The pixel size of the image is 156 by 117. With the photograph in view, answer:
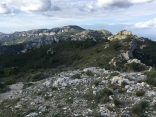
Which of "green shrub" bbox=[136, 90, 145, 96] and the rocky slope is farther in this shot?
"green shrub" bbox=[136, 90, 145, 96]

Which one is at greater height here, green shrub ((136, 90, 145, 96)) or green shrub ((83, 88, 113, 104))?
green shrub ((136, 90, 145, 96))

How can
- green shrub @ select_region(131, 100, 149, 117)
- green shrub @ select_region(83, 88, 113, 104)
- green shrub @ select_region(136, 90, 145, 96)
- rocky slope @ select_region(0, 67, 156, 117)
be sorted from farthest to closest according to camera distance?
green shrub @ select_region(83, 88, 113, 104) → green shrub @ select_region(136, 90, 145, 96) → rocky slope @ select_region(0, 67, 156, 117) → green shrub @ select_region(131, 100, 149, 117)

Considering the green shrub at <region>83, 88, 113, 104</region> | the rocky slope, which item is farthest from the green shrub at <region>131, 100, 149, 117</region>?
the green shrub at <region>83, 88, 113, 104</region>

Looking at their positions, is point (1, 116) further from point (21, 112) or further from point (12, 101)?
point (12, 101)

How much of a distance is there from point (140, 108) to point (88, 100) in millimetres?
3647

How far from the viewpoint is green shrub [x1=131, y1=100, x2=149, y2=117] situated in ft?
35.0

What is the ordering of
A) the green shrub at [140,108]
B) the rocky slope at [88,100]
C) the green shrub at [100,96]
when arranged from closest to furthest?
1. the green shrub at [140,108]
2. the rocky slope at [88,100]
3. the green shrub at [100,96]

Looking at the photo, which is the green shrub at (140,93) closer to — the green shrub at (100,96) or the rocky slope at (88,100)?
Answer: the rocky slope at (88,100)

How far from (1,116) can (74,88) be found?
570 cm

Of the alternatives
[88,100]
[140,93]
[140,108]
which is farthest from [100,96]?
[140,108]

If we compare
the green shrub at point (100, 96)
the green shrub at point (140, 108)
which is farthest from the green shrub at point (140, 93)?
the green shrub at point (100, 96)

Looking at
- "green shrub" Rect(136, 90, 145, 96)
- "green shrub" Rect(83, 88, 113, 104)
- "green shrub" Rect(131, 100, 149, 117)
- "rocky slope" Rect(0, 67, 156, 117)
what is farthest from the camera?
"green shrub" Rect(83, 88, 113, 104)

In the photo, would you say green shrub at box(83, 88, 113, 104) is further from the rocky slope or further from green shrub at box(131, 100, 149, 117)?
green shrub at box(131, 100, 149, 117)

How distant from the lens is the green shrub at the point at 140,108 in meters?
10.7
